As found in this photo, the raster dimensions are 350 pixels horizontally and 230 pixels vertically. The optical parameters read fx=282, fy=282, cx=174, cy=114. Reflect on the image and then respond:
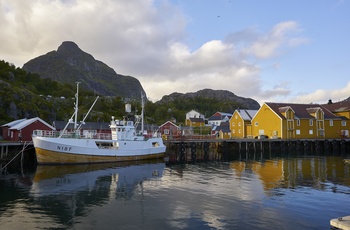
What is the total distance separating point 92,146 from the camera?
3538cm

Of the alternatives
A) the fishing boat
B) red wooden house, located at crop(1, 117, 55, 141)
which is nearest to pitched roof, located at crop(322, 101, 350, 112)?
the fishing boat

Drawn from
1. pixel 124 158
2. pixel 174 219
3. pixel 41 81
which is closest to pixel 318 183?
pixel 174 219

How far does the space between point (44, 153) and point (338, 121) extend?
214ft

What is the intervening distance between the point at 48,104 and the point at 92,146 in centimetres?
4424

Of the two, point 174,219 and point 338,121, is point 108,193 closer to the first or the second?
point 174,219

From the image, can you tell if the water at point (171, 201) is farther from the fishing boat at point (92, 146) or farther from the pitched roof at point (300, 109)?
the pitched roof at point (300, 109)

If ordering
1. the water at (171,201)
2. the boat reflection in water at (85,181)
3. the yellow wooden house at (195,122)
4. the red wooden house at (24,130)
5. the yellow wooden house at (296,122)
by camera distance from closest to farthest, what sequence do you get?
the water at (171,201)
the boat reflection in water at (85,181)
the red wooden house at (24,130)
the yellow wooden house at (296,122)
the yellow wooden house at (195,122)

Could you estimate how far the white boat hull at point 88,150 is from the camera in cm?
3238

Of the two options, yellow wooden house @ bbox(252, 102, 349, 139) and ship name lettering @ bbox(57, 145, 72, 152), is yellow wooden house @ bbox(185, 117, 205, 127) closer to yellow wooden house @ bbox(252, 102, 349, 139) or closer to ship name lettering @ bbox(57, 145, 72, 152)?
yellow wooden house @ bbox(252, 102, 349, 139)

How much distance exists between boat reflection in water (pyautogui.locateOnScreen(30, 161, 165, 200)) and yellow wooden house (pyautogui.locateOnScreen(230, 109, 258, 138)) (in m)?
45.2

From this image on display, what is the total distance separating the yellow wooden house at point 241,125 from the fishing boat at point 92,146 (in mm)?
32480

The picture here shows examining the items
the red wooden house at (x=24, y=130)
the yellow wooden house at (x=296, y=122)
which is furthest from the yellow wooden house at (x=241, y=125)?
the red wooden house at (x=24, y=130)

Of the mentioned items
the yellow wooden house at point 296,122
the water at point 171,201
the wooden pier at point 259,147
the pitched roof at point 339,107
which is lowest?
the water at point 171,201

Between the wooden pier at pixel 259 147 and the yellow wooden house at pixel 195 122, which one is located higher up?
the yellow wooden house at pixel 195 122
